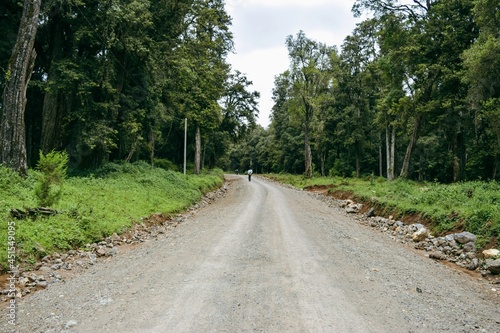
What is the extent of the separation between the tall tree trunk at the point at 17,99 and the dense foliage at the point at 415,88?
19.3 meters

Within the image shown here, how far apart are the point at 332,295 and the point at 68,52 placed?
690 inches

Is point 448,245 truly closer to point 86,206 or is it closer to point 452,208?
point 452,208

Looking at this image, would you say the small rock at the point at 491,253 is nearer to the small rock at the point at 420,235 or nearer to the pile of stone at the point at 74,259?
the small rock at the point at 420,235

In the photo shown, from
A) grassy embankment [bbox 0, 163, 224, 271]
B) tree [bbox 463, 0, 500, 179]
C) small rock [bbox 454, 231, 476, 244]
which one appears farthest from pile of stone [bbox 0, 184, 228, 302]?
tree [bbox 463, 0, 500, 179]

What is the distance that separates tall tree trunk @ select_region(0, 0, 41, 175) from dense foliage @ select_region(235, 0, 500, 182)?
1934 centimetres

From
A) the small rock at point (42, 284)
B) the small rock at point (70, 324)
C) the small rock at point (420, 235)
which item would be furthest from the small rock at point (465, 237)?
the small rock at point (42, 284)

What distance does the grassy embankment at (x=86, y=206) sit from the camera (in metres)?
7.11

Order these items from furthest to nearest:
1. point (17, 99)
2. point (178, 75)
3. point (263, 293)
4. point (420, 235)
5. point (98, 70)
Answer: point (178, 75), point (98, 70), point (17, 99), point (420, 235), point (263, 293)

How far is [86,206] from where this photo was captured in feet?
33.0

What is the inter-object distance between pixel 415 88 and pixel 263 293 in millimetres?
23585

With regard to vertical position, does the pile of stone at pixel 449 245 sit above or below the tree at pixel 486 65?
below

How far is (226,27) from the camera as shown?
29.7m

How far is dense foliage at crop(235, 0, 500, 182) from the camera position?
18219 millimetres

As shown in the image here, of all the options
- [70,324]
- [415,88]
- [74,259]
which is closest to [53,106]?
[74,259]
